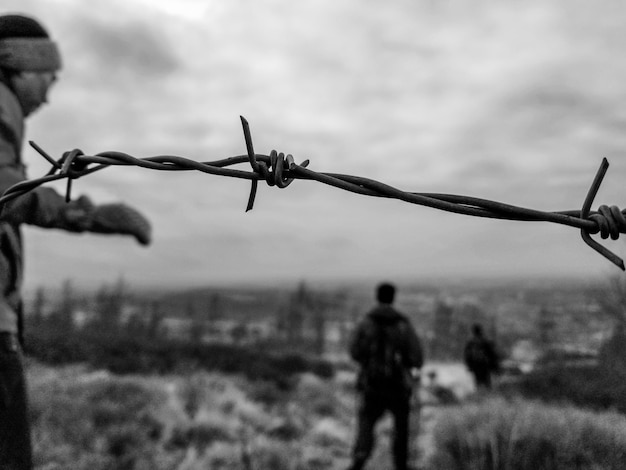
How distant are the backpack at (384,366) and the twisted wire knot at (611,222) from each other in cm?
331

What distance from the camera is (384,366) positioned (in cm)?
404

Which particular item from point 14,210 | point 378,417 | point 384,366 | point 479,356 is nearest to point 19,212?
point 14,210

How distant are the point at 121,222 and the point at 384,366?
3148 mm

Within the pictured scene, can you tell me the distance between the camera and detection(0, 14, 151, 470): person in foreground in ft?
4.57

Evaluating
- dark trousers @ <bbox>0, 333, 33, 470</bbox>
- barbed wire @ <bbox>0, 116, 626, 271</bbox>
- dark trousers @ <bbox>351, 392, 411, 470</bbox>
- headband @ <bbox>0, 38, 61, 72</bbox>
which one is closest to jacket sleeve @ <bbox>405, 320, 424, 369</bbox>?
dark trousers @ <bbox>351, 392, 411, 470</bbox>

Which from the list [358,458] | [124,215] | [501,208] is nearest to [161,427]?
[358,458]

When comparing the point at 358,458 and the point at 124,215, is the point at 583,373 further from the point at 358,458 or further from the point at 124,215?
the point at 124,215

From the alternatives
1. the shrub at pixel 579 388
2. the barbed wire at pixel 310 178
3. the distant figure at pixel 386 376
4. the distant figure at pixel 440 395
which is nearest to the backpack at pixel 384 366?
the distant figure at pixel 386 376

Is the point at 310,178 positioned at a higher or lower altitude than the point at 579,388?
higher

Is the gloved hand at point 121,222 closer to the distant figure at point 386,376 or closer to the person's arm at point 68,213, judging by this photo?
the person's arm at point 68,213

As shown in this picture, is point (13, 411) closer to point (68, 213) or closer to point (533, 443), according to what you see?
point (68, 213)

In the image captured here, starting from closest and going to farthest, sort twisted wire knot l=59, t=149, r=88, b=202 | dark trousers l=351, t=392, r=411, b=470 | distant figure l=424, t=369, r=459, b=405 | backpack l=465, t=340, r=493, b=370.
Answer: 1. twisted wire knot l=59, t=149, r=88, b=202
2. dark trousers l=351, t=392, r=411, b=470
3. backpack l=465, t=340, r=493, b=370
4. distant figure l=424, t=369, r=459, b=405

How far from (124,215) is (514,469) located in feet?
11.8

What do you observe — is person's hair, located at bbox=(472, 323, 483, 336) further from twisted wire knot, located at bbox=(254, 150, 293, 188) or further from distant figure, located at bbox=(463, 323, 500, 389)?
twisted wire knot, located at bbox=(254, 150, 293, 188)
